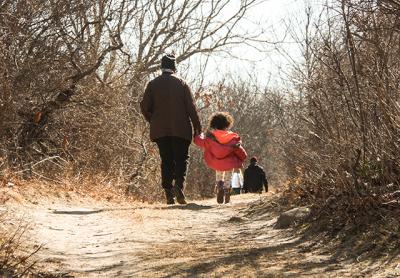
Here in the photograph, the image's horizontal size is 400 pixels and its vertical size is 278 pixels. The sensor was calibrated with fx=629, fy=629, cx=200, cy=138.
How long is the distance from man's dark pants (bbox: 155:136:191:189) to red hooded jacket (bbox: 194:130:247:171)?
0.45 metres

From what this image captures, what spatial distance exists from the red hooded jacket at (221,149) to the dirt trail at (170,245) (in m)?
1.45

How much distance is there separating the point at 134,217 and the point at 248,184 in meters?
11.0

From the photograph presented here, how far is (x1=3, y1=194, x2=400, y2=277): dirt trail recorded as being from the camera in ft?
14.8

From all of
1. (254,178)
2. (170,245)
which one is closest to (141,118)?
(254,178)

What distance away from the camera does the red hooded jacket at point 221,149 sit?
9742 millimetres

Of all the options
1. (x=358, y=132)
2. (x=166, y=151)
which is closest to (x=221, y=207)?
(x=166, y=151)

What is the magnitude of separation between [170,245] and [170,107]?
397 cm

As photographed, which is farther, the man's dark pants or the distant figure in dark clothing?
the distant figure in dark clothing

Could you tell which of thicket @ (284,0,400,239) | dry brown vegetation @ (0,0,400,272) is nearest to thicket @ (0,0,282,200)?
dry brown vegetation @ (0,0,400,272)

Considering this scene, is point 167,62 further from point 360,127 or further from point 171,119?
point 360,127

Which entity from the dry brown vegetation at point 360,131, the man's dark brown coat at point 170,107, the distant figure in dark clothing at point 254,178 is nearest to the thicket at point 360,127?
the dry brown vegetation at point 360,131

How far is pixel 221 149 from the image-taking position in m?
9.73

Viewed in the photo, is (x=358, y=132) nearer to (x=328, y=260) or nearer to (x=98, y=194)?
(x=328, y=260)

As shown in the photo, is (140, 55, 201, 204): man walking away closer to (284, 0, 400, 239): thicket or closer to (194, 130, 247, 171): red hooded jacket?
(194, 130, 247, 171): red hooded jacket
